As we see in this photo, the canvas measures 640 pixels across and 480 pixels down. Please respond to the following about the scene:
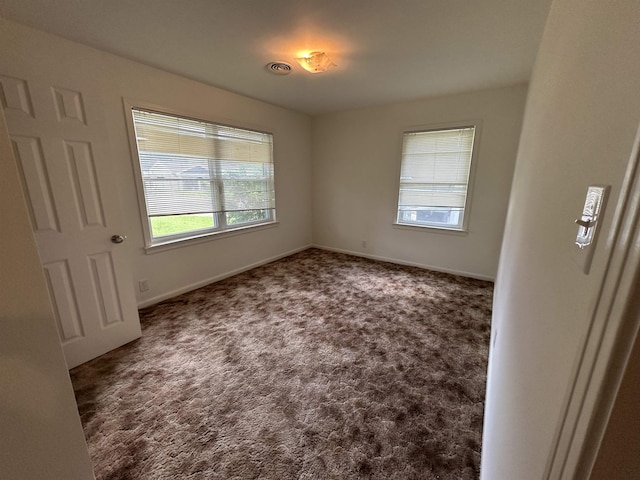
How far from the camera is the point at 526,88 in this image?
2.91 meters

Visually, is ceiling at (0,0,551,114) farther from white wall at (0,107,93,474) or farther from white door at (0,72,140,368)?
white wall at (0,107,93,474)

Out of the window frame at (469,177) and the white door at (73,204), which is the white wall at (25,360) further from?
the window frame at (469,177)

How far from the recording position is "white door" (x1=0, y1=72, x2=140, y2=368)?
1658mm

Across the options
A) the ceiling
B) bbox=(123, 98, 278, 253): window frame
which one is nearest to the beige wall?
the ceiling

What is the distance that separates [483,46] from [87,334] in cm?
392

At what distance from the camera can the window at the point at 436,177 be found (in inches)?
136

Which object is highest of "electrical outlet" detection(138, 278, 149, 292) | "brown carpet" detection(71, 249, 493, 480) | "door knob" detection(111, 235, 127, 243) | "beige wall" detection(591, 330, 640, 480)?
"beige wall" detection(591, 330, 640, 480)

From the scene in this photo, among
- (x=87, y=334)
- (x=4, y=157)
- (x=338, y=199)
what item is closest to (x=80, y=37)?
(x=4, y=157)

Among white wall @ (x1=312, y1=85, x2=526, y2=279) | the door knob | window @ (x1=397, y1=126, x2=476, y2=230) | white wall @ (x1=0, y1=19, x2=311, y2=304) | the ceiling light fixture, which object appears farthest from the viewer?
window @ (x1=397, y1=126, x2=476, y2=230)

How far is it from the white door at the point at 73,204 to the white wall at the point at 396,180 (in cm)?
326

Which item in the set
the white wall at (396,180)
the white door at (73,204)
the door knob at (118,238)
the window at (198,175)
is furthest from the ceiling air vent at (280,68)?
the door knob at (118,238)

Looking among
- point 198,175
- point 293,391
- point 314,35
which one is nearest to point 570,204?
point 293,391

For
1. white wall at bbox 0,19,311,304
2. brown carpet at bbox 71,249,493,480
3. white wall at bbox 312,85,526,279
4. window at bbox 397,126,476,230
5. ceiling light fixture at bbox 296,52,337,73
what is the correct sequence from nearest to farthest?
1. brown carpet at bbox 71,249,493,480
2. white wall at bbox 0,19,311,304
3. ceiling light fixture at bbox 296,52,337,73
4. white wall at bbox 312,85,526,279
5. window at bbox 397,126,476,230

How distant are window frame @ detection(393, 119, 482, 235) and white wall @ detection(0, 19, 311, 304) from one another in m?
1.66
